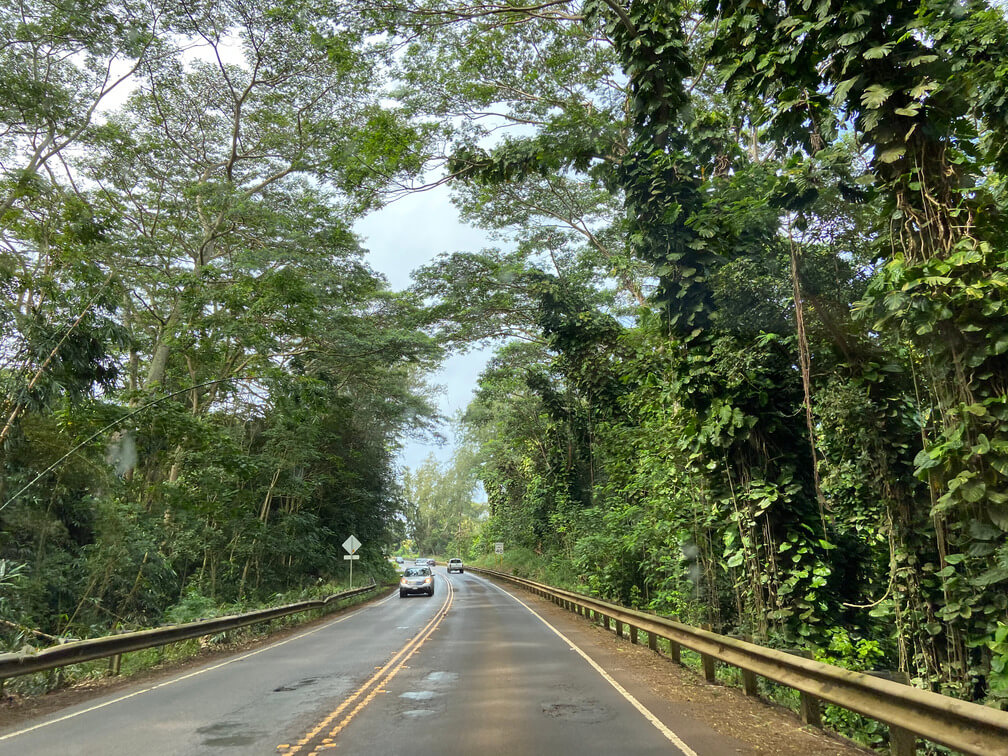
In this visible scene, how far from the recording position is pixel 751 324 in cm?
963

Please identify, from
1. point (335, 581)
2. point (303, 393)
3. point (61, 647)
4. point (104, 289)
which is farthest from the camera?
point (335, 581)

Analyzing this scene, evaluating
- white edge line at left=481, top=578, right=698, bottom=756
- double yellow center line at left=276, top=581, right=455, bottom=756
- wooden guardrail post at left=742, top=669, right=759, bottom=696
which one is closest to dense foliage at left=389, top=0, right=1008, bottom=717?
wooden guardrail post at left=742, top=669, right=759, bottom=696

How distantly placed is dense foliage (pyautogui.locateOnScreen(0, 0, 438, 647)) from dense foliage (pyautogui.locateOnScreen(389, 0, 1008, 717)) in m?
5.30

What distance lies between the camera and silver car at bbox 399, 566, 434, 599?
3153 cm

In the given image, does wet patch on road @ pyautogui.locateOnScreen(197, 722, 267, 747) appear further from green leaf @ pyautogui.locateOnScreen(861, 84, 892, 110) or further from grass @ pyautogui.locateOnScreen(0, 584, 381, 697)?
green leaf @ pyautogui.locateOnScreen(861, 84, 892, 110)

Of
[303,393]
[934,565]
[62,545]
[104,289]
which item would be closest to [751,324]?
[934,565]

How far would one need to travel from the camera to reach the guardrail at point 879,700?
12.3ft

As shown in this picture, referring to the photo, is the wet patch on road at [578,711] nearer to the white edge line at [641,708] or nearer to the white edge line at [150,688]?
the white edge line at [641,708]

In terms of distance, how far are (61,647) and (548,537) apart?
99.5 feet

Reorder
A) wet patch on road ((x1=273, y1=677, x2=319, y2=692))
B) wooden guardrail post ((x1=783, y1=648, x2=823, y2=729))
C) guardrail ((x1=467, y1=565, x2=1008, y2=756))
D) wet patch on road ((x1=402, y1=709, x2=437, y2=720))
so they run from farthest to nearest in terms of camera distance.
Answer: wet patch on road ((x1=273, y1=677, x2=319, y2=692)) → wet patch on road ((x1=402, y1=709, x2=437, y2=720)) → wooden guardrail post ((x1=783, y1=648, x2=823, y2=729)) → guardrail ((x1=467, y1=565, x2=1008, y2=756))

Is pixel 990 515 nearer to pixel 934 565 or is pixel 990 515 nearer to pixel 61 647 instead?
pixel 934 565

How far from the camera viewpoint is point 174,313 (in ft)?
63.6

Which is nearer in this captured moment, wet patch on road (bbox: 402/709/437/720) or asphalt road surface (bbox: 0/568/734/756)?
asphalt road surface (bbox: 0/568/734/756)

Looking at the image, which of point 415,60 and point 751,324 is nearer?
point 751,324
